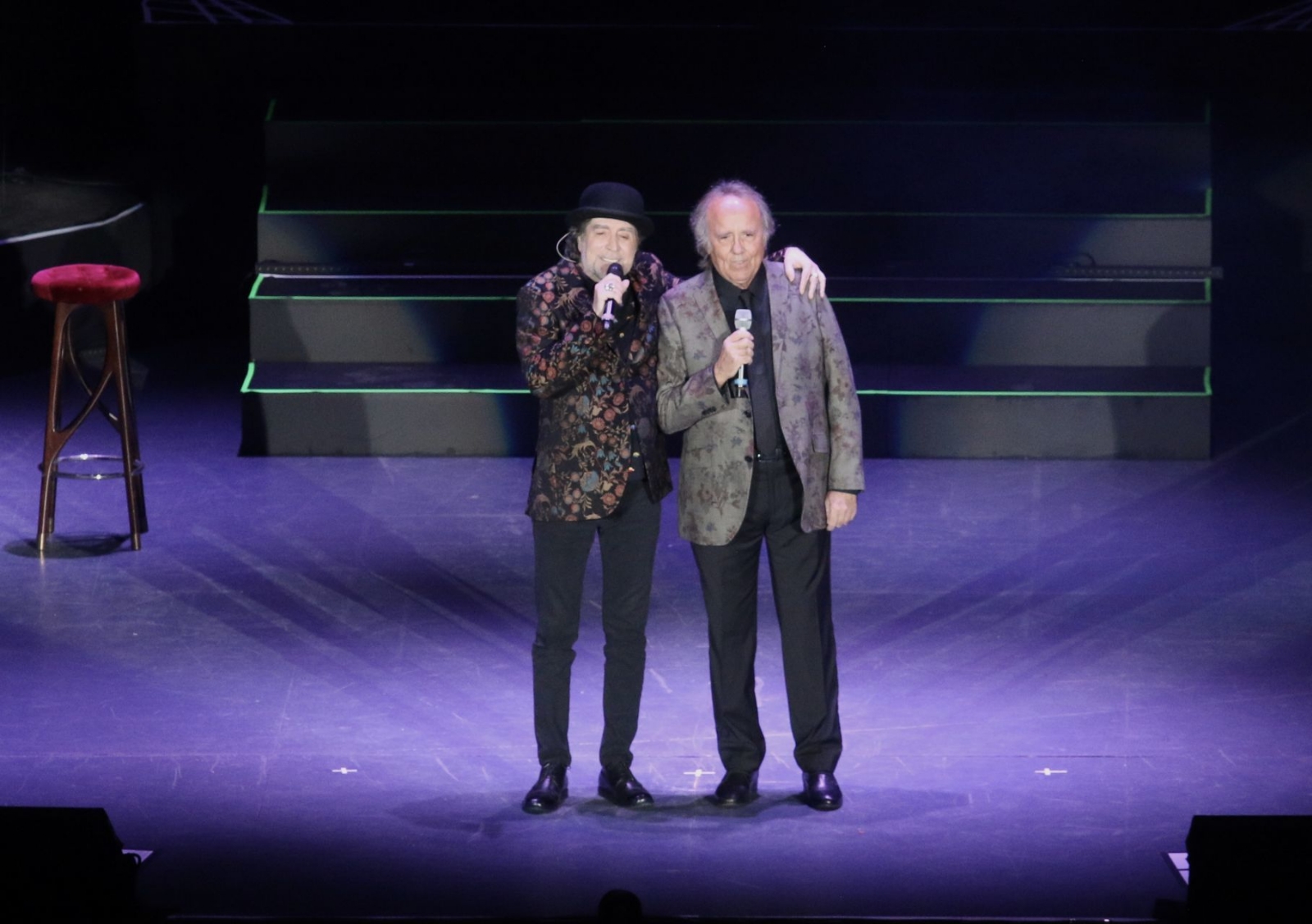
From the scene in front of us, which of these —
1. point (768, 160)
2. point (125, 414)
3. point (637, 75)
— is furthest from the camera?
point (637, 75)

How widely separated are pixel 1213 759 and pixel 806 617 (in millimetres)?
1074

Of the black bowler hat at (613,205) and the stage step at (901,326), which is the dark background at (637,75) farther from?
the black bowler hat at (613,205)

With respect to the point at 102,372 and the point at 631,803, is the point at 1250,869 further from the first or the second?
the point at 102,372

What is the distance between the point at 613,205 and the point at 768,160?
490cm


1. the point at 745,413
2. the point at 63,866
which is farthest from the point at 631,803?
the point at 63,866

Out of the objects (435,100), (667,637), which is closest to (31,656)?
(667,637)

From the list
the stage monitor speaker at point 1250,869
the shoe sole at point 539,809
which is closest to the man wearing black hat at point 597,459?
the shoe sole at point 539,809

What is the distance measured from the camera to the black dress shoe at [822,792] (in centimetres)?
438

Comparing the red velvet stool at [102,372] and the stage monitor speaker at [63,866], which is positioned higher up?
the red velvet stool at [102,372]

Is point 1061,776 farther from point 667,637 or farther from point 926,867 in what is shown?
point 667,637

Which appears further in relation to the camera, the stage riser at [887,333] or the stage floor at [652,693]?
the stage riser at [887,333]

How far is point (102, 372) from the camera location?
6.51 metres

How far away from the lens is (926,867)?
4074mm

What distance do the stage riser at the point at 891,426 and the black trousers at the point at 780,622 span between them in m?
3.38
